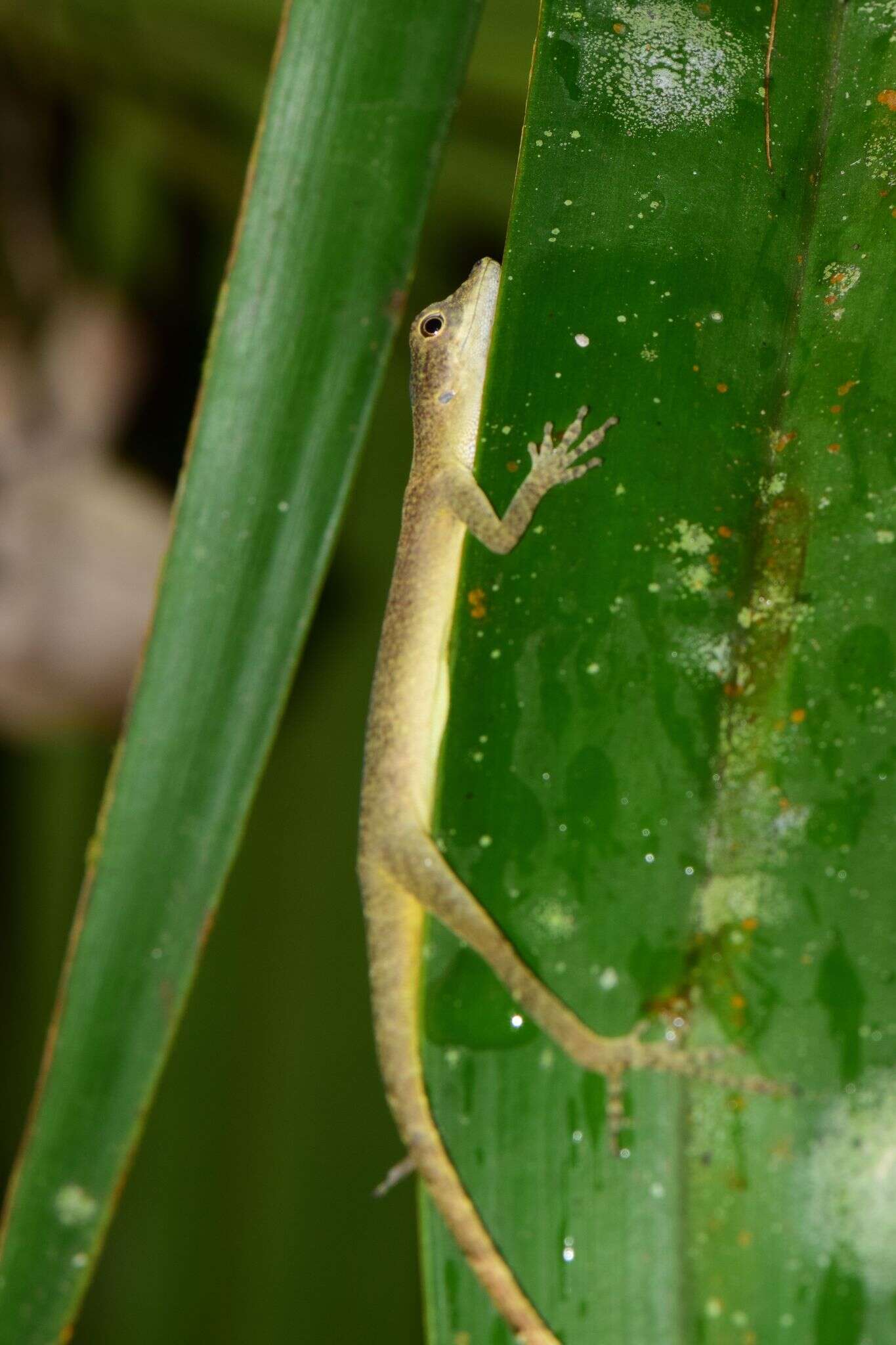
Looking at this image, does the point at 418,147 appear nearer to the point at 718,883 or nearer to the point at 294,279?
the point at 294,279

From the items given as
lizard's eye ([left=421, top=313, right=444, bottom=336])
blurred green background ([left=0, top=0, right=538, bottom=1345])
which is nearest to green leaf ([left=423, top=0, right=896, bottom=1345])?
lizard's eye ([left=421, top=313, right=444, bottom=336])

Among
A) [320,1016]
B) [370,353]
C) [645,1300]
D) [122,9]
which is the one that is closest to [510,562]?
[370,353]

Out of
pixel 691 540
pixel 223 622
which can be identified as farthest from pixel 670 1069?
pixel 223 622

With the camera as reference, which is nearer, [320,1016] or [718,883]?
[718,883]

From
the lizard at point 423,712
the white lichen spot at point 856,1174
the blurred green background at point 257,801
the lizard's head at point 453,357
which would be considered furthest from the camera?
the blurred green background at point 257,801

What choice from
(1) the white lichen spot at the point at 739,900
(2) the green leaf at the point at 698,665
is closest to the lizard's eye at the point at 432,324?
(2) the green leaf at the point at 698,665

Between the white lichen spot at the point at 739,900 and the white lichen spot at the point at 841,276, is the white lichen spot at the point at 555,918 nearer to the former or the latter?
the white lichen spot at the point at 739,900
